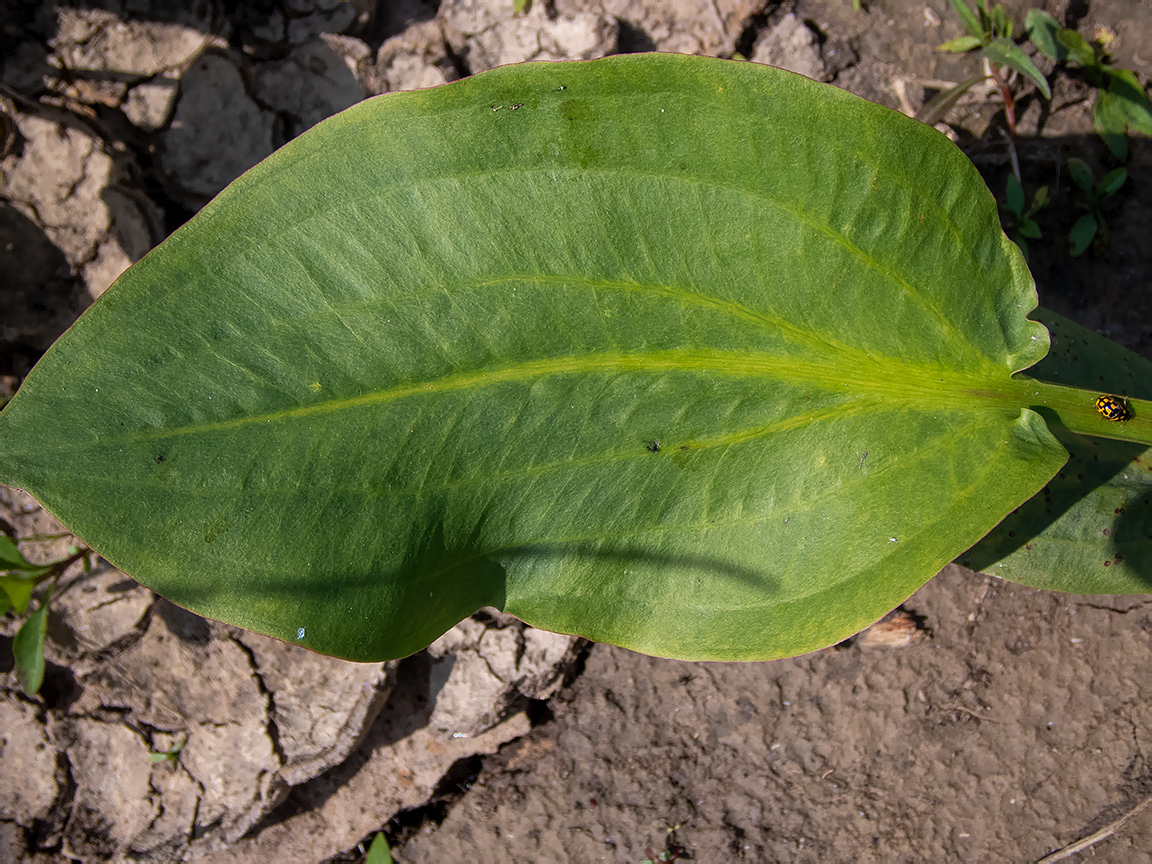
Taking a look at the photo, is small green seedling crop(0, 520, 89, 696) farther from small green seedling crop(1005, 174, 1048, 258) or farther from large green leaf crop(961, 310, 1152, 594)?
small green seedling crop(1005, 174, 1048, 258)

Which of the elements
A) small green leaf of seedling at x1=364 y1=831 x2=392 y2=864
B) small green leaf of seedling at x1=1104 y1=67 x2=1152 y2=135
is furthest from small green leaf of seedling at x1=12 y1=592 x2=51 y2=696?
small green leaf of seedling at x1=1104 y1=67 x2=1152 y2=135

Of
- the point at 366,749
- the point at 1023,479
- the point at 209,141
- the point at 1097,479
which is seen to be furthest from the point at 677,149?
the point at 366,749

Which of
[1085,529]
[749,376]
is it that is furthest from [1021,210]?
[749,376]

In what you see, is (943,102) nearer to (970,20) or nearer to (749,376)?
(970,20)

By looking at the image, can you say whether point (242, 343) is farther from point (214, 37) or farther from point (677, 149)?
point (214, 37)

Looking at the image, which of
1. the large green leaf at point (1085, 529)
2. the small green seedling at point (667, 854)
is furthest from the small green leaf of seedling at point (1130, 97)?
the small green seedling at point (667, 854)
